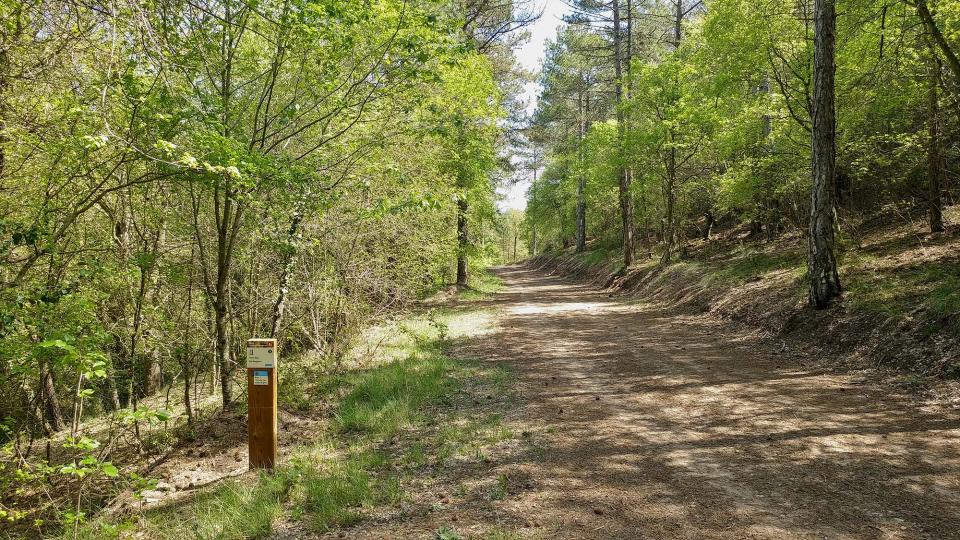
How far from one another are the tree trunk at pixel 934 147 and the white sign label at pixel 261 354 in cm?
1106

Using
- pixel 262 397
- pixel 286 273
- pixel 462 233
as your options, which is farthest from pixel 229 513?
pixel 462 233

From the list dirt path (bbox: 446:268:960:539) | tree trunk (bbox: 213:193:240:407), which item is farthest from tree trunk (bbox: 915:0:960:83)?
tree trunk (bbox: 213:193:240:407)

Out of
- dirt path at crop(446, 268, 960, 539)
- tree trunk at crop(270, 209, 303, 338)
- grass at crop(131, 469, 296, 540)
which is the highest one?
tree trunk at crop(270, 209, 303, 338)

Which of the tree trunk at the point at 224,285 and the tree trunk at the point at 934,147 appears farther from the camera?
the tree trunk at the point at 934,147

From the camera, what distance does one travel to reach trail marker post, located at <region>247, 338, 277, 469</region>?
5.31 meters

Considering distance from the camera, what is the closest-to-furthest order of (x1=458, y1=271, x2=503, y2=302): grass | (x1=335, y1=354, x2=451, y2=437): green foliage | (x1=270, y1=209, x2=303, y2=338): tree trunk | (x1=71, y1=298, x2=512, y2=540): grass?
(x1=71, y1=298, x2=512, y2=540): grass → (x1=335, y1=354, x2=451, y2=437): green foliage → (x1=270, y1=209, x2=303, y2=338): tree trunk → (x1=458, y1=271, x2=503, y2=302): grass

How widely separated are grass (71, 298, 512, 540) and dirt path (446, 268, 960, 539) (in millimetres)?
986

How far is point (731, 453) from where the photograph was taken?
193 inches

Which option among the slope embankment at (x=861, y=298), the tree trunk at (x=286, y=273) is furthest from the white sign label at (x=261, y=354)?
the slope embankment at (x=861, y=298)

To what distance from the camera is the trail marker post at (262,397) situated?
5.31 meters

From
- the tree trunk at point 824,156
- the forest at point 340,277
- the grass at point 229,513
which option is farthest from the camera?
the tree trunk at point 824,156

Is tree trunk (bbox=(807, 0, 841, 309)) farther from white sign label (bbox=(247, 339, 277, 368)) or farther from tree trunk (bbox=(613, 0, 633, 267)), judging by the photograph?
tree trunk (bbox=(613, 0, 633, 267))

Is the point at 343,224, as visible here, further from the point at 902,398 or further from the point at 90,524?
the point at 902,398

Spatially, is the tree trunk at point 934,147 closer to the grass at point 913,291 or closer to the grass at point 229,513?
the grass at point 913,291
